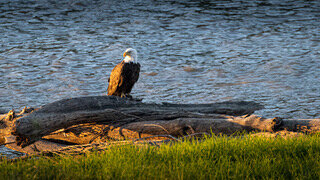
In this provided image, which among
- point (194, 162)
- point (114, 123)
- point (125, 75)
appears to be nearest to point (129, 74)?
point (125, 75)

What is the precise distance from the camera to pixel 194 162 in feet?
14.2

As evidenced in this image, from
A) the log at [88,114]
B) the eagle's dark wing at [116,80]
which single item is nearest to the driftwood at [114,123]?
the log at [88,114]

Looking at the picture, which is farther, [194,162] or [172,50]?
[172,50]

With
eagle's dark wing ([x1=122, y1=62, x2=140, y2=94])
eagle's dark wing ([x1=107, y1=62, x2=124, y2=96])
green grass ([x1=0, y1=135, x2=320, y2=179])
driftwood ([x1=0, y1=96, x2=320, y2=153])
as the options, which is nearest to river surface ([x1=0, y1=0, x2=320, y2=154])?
eagle's dark wing ([x1=122, y1=62, x2=140, y2=94])

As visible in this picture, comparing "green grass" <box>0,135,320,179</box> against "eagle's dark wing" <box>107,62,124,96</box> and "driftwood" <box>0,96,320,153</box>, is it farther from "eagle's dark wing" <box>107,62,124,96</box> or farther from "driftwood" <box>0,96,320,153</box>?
"eagle's dark wing" <box>107,62,124,96</box>

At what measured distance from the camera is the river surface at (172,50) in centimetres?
1188

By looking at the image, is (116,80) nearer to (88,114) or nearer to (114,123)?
(114,123)

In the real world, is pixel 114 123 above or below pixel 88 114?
below

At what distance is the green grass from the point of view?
13.2ft

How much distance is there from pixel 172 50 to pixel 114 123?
11391 millimetres

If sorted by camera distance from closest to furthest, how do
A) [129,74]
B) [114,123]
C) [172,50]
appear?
[114,123]
[129,74]
[172,50]

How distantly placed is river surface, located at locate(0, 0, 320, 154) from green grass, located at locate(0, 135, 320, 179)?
408 centimetres

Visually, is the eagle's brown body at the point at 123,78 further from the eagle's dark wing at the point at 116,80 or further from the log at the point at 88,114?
the log at the point at 88,114

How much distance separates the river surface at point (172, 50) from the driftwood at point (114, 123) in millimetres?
2541
